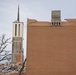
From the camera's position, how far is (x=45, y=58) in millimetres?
22406

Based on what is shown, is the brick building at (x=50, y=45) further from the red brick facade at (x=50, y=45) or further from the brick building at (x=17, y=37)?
the brick building at (x=17, y=37)

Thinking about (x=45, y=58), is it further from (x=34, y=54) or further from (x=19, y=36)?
(x=19, y=36)

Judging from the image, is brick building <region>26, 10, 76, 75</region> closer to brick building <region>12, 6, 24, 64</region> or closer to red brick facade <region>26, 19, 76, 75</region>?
red brick facade <region>26, 19, 76, 75</region>

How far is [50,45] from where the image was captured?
22.5 meters

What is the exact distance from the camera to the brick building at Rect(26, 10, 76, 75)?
73.3 ft

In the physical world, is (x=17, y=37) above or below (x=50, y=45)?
below

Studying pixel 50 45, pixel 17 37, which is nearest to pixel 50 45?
pixel 50 45

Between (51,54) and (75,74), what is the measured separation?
2.82 meters

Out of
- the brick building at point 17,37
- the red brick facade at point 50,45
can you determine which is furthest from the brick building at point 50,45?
the brick building at point 17,37

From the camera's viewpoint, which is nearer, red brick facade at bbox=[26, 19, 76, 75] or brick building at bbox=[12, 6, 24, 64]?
red brick facade at bbox=[26, 19, 76, 75]

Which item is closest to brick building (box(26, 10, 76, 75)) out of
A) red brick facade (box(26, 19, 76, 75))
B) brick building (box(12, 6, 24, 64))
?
red brick facade (box(26, 19, 76, 75))

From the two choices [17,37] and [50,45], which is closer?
[50,45]

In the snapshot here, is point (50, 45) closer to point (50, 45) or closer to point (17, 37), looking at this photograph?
point (50, 45)

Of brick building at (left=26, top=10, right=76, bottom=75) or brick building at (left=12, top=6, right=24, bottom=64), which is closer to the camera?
brick building at (left=26, top=10, right=76, bottom=75)
